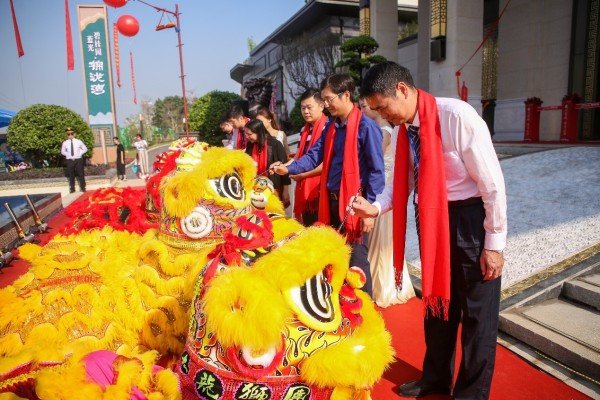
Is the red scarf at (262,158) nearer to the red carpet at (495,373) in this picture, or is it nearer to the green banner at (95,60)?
the red carpet at (495,373)

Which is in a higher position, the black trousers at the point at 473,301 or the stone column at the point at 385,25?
the stone column at the point at 385,25

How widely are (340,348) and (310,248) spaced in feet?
1.26

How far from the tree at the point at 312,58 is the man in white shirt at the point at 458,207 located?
1588 cm

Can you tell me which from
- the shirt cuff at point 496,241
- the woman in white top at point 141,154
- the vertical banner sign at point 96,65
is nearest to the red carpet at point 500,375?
the shirt cuff at point 496,241

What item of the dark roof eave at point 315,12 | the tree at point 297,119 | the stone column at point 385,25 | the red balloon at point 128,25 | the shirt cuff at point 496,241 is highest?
the dark roof eave at point 315,12

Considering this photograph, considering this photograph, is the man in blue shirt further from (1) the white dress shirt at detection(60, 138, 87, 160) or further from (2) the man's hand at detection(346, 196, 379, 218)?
(1) the white dress shirt at detection(60, 138, 87, 160)

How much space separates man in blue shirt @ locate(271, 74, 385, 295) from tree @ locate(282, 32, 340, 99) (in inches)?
585

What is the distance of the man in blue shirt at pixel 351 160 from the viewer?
2.72 m

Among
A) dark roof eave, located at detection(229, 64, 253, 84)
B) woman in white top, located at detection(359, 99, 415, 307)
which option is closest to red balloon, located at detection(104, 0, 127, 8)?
woman in white top, located at detection(359, 99, 415, 307)

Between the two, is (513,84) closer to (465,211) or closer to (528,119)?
(528,119)

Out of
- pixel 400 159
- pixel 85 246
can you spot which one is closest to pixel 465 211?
pixel 400 159

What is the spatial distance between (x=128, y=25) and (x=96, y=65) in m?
5.09

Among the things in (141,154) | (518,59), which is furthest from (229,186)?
(141,154)

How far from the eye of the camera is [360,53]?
11.6 metres
